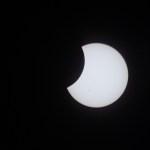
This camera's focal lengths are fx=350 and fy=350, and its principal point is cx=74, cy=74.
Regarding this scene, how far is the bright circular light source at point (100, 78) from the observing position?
2.03 metres

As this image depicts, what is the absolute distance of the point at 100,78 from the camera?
203 centimetres

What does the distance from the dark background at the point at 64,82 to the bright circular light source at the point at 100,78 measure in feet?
0.29

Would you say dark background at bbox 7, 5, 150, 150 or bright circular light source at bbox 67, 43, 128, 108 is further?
dark background at bbox 7, 5, 150, 150

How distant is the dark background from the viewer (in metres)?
2.13

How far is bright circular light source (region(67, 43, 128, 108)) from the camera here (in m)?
2.03

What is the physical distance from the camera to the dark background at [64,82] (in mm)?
2129

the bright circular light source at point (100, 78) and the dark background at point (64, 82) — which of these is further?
the dark background at point (64, 82)

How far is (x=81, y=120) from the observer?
2246mm

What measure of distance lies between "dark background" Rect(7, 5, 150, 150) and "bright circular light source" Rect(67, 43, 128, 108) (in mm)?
87

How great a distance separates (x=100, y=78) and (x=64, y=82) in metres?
0.21

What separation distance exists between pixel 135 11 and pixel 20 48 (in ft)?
2.48

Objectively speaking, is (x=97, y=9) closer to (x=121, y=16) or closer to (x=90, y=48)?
(x=121, y=16)

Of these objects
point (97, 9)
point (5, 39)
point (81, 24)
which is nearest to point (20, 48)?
point (5, 39)

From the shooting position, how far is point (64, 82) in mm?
2053
